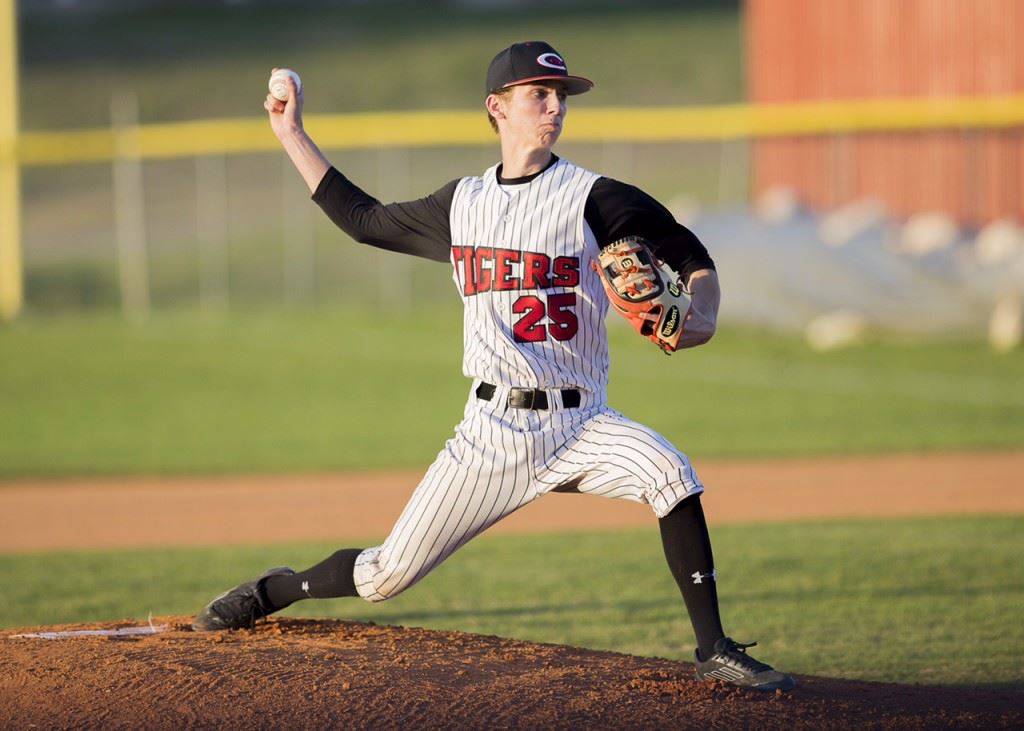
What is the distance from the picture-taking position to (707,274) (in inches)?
169

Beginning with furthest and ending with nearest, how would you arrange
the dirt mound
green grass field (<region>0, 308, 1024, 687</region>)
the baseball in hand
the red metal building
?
the red metal building → green grass field (<region>0, 308, 1024, 687</region>) → the baseball in hand → the dirt mound

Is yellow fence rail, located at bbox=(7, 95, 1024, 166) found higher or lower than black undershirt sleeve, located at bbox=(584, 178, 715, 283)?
higher

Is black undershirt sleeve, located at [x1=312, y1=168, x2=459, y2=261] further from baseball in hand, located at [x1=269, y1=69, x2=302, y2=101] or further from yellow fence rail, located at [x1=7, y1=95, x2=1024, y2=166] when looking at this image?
yellow fence rail, located at [x1=7, y1=95, x2=1024, y2=166]

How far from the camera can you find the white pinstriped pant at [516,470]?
427 centimetres

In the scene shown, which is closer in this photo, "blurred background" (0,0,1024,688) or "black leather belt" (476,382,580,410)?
"black leather belt" (476,382,580,410)

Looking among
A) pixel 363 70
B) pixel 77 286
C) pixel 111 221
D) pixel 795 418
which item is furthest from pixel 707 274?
pixel 363 70

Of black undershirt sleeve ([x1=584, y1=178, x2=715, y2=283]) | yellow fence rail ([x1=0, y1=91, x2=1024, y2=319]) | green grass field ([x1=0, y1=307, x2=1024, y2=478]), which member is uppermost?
yellow fence rail ([x1=0, y1=91, x2=1024, y2=319])

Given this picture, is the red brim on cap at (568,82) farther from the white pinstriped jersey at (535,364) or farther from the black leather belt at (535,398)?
the black leather belt at (535,398)

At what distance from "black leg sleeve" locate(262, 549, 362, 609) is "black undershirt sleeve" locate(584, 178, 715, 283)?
1324mm

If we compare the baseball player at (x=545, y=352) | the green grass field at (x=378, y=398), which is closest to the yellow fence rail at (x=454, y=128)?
the green grass field at (x=378, y=398)

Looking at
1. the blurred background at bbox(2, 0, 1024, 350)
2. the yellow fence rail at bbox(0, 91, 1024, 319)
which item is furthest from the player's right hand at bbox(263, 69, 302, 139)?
the yellow fence rail at bbox(0, 91, 1024, 319)

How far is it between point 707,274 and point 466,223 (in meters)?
0.77

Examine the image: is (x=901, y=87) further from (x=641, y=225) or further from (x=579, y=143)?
(x=579, y=143)

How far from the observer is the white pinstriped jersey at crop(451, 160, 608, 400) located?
172 inches
